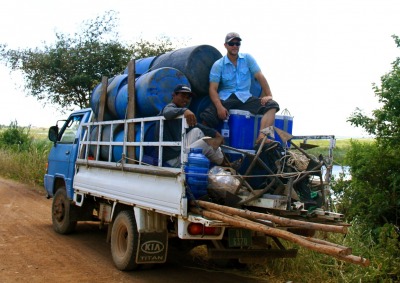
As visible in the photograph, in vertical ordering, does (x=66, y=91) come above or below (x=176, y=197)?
above

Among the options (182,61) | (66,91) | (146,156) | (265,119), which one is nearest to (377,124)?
(265,119)

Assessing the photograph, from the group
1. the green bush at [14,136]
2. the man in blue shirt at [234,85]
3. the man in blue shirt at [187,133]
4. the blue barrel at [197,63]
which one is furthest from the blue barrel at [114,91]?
the green bush at [14,136]

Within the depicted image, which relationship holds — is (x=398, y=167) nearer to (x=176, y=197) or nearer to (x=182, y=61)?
(x=182, y=61)

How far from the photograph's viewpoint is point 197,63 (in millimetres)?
6246

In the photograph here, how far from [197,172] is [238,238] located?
31.2 inches

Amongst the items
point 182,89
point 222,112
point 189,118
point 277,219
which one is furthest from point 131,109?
point 277,219

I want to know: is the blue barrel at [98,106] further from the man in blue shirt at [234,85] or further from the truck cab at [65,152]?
the man in blue shirt at [234,85]

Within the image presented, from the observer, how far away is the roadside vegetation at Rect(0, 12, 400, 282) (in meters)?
5.50

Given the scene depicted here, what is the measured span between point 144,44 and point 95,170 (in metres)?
8.23

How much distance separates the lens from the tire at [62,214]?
7.75 metres

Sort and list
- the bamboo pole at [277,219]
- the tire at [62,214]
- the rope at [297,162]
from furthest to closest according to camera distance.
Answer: the tire at [62,214] → the rope at [297,162] → the bamboo pole at [277,219]

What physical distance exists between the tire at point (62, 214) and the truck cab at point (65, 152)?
17 cm

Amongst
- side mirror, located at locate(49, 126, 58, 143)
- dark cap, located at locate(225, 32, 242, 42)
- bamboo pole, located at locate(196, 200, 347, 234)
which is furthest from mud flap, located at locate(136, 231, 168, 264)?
side mirror, located at locate(49, 126, 58, 143)

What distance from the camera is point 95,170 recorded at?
6.75m
